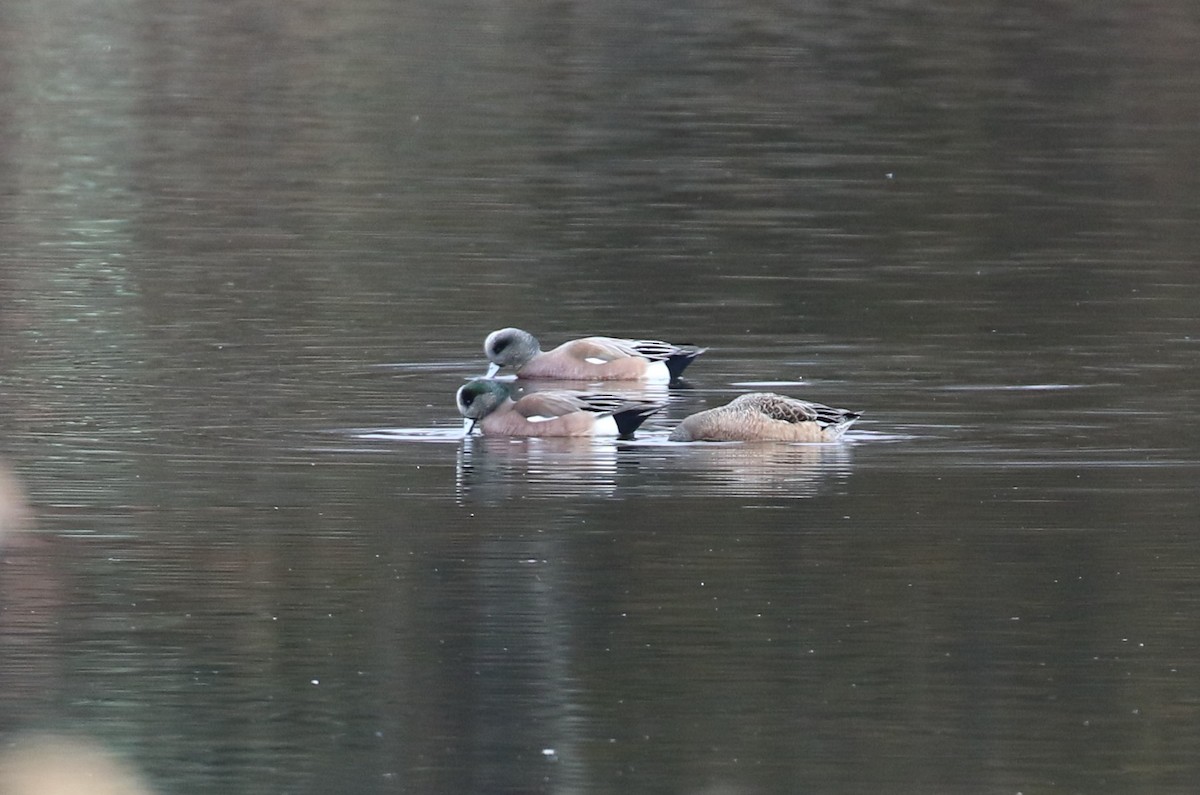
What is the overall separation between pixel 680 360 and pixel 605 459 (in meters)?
2.67

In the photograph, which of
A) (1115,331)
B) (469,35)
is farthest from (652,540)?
(469,35)

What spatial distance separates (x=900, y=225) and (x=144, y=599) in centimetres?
1315

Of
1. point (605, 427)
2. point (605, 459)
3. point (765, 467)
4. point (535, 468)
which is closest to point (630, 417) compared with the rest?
point (605, 427)

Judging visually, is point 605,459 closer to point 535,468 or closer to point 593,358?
point 535,468

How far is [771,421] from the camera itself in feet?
45.9

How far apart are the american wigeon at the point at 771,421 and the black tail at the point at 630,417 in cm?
33

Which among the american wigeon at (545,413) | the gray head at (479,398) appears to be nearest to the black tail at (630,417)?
the american wigeon at (545,413)

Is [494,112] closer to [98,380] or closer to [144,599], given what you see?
[98,380]

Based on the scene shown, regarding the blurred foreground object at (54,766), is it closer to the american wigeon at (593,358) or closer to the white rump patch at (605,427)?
the white rump patch at (605,427)

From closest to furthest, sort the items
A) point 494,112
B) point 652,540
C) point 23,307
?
1. point 652,540
2. point 23,307
3. point 494,112

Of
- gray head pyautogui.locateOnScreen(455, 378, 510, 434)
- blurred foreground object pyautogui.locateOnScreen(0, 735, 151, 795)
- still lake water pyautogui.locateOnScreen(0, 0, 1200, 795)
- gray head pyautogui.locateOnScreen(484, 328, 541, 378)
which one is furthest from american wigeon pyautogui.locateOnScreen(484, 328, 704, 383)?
blurred foreground object pyautogui.locateOnScreen(0, 735, 151, 795)

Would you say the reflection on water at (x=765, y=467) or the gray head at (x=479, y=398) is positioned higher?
the gray head at (x=479, y=398)

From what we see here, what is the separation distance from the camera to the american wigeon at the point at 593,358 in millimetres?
16328

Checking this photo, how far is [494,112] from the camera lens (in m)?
32.1
